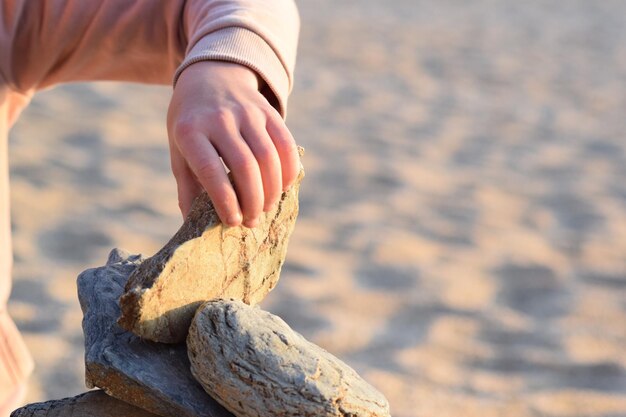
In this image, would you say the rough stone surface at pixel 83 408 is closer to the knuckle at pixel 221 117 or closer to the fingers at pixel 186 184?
the fingers at pixel 186 184

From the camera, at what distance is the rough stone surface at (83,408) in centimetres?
128

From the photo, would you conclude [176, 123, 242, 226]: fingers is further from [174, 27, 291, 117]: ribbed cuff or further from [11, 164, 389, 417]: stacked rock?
[174, 27, 291, 117]: ribbed cuff

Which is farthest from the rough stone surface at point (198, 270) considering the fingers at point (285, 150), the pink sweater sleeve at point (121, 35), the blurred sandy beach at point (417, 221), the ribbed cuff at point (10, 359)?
the blurred sandy beach at point (417, 221)

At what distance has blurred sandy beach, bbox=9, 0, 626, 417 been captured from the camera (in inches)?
110

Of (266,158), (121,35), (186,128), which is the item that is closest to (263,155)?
(266,158)

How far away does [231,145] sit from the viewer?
Result: 1.17 metres

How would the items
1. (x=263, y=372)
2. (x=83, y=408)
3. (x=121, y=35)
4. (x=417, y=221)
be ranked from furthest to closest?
(x=417, y=221)
(x=121, y=35)
(x=83, y=408)
(x=263, y=372)

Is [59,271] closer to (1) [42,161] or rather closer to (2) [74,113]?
(1) [42,161]

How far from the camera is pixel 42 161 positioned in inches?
158

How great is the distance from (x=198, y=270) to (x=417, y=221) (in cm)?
272

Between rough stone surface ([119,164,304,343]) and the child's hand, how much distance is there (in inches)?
2.0

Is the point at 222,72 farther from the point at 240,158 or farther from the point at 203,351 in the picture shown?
the point at 203,351

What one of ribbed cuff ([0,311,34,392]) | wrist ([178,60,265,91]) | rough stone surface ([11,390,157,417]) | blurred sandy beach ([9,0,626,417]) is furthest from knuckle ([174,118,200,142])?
blurred sandy beach ([9,0,626,417])

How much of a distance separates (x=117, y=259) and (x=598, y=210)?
9.96 ft
